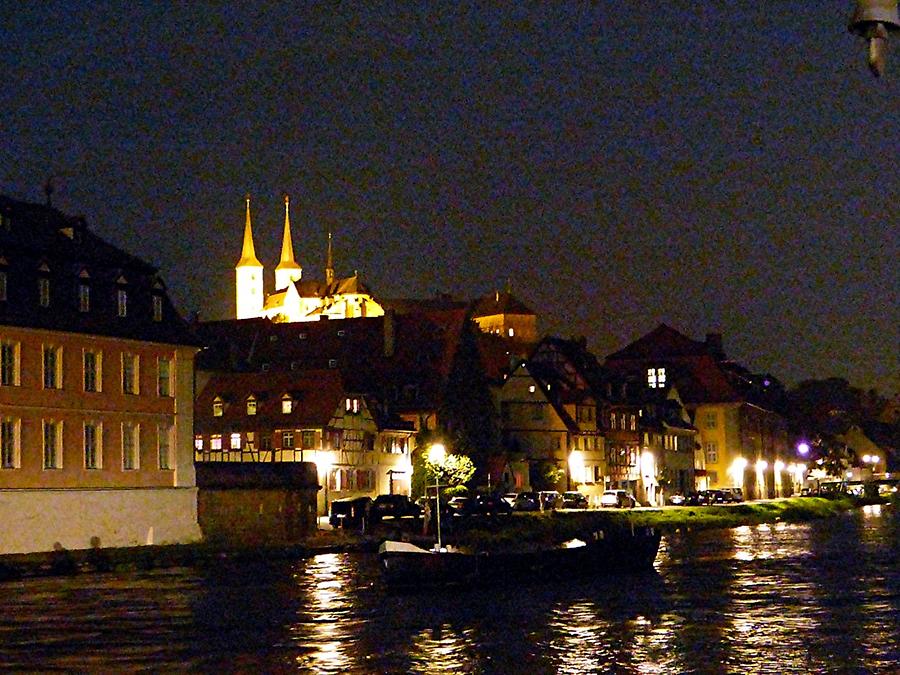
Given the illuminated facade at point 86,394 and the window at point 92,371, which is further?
the window at point 92,371

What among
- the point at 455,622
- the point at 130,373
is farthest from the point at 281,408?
the point at 455,622

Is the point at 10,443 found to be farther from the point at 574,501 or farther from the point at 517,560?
the point at 574,501

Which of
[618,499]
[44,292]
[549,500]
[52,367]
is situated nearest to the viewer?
[44,292]

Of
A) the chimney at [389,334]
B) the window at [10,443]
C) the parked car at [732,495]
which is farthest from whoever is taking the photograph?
the parked car at [732,495]

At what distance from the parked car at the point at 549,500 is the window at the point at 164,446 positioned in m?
37.6

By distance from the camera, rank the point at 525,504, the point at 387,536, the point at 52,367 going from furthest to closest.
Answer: the point at 525,504 < the point at 387,536 < the point at 52,367

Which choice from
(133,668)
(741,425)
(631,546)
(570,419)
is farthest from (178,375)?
(741,425)

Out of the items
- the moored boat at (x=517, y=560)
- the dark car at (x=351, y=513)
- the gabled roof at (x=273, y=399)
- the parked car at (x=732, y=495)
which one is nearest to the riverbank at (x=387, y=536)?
the dark car at (x=351, y=513)

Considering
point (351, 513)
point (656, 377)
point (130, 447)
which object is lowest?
point (351, 513)

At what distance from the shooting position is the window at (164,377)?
7038 centimetres

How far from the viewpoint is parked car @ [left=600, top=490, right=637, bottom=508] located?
115 meters

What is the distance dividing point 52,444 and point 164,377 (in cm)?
804

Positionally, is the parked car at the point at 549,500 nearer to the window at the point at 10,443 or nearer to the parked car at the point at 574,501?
the parked car at the point at 574,501

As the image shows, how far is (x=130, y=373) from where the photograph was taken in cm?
6875
